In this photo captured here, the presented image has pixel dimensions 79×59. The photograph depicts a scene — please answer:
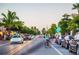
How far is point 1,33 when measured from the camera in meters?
79.4

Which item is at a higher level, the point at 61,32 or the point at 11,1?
the point at 11,1

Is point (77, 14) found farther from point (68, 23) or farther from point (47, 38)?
point (47, 38)

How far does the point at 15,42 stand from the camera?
5119cm

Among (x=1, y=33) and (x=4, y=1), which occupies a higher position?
(x=4, y=1)

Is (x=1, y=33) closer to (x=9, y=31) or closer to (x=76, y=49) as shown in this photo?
(x=9, y=31)

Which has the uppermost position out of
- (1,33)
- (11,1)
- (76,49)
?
(11,1)

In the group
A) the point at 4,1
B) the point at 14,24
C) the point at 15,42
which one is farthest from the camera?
the point at 14,24

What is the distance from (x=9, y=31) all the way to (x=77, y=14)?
2940cm

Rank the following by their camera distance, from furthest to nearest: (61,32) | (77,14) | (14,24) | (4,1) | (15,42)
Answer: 1. (14,24)
2. (61,32)
3. (77,14)
4. (15,42)
5. (4,1)
